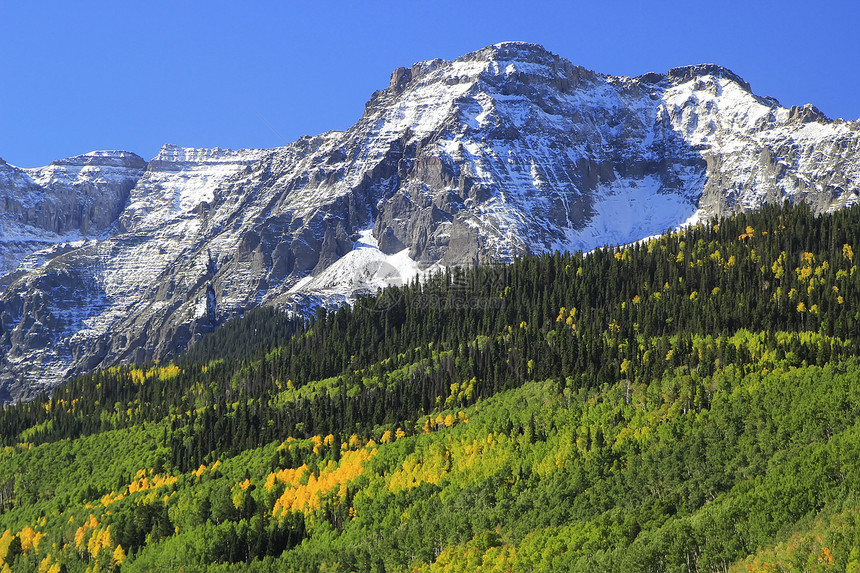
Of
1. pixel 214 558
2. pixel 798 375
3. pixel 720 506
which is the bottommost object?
pixel 214 558

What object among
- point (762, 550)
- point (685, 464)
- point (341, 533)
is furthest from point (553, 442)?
point (762, 550)

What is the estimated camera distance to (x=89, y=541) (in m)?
197

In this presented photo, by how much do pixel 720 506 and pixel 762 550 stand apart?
12035 mm

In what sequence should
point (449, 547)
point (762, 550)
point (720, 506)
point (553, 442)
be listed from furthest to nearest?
1. point (553, 442)
2. point (449, 547)
3. point (720, 506)
4. point (762, 550)

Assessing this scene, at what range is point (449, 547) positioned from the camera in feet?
502

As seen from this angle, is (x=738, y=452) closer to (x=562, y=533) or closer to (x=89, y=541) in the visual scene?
(x=562, y=533)

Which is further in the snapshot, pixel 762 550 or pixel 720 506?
pixel 720 506

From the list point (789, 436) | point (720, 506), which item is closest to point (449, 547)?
point (720, 506)

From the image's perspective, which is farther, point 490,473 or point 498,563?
point 490,473

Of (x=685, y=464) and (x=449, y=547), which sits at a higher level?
(x=685, y=464)

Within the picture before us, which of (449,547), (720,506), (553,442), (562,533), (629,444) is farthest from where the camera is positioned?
(553,442)

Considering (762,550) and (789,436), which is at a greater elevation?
(789,436)

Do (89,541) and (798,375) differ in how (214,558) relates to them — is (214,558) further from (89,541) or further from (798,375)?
(798,375)

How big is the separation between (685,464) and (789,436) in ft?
58.8
